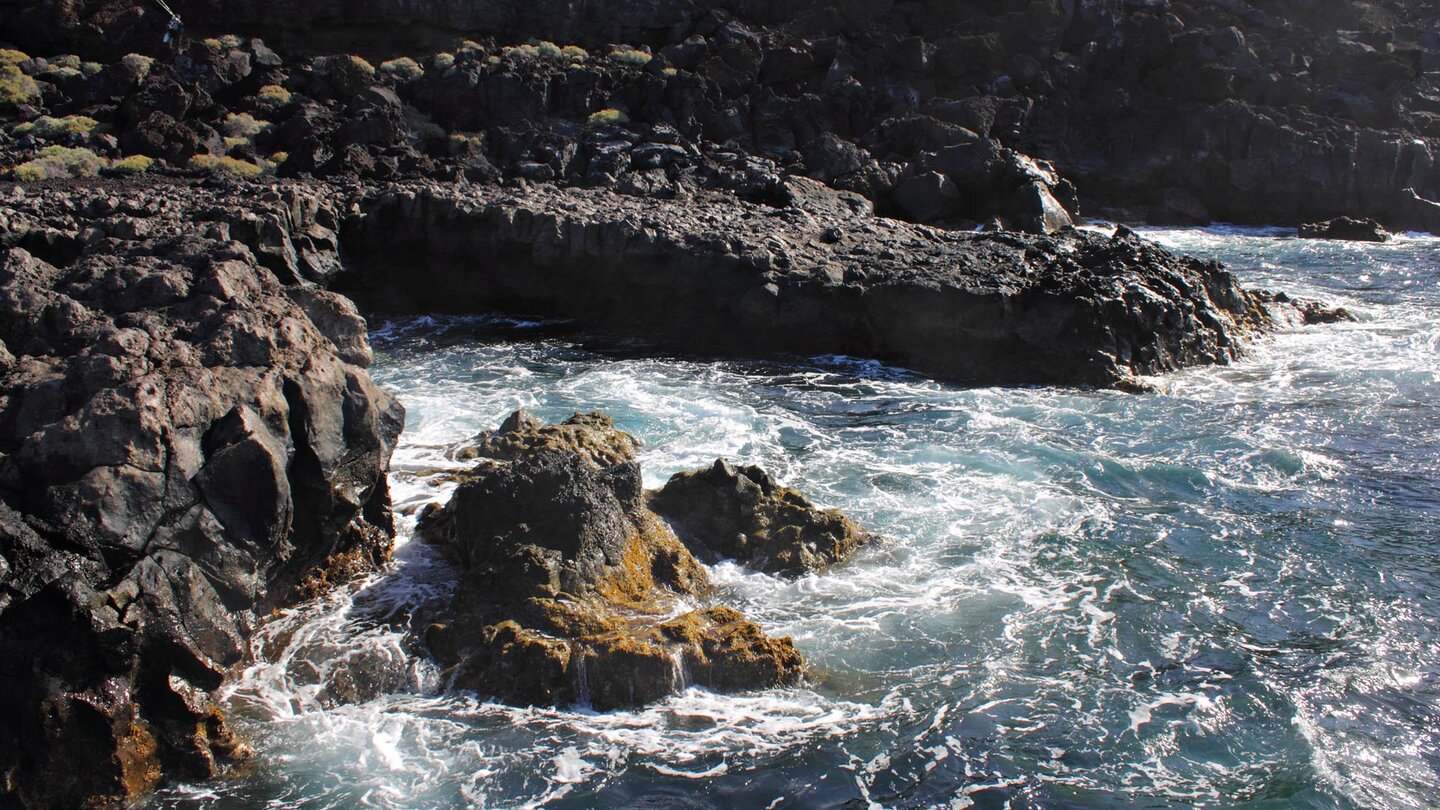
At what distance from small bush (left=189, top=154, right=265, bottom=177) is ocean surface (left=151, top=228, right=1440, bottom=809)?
13.7 meters

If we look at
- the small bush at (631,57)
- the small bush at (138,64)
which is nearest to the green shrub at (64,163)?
the small bush at (138,64)

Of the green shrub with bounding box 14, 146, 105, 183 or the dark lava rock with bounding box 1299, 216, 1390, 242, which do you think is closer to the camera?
the green shrub with bounding box 14, 146, 105, 183

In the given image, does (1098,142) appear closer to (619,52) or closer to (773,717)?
(619,52)

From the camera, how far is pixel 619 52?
40.1m

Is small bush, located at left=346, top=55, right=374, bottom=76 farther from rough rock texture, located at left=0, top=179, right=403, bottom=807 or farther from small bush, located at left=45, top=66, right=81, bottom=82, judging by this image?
rough rock texture, located at left=0, top=179, right=403, bottom=807

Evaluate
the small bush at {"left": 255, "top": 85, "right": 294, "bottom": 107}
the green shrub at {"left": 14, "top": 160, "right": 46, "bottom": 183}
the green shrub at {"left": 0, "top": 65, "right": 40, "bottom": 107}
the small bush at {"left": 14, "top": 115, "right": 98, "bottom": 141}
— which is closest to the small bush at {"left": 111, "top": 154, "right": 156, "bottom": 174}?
the green shrub at {"left": 14, "top": 160, "right": 46, "bottom": 183}

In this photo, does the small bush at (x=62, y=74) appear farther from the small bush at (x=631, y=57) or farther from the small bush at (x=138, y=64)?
the small bush at (x=631, y=57)

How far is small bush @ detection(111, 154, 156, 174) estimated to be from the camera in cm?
2800

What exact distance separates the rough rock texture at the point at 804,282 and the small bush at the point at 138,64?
57.0 ft

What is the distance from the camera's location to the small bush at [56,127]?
99.8ft

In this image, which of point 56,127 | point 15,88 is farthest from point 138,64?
point 56,127

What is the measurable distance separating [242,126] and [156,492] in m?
27.1

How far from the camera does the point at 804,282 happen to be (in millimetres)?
21031

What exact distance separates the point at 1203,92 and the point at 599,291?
30155 mm
